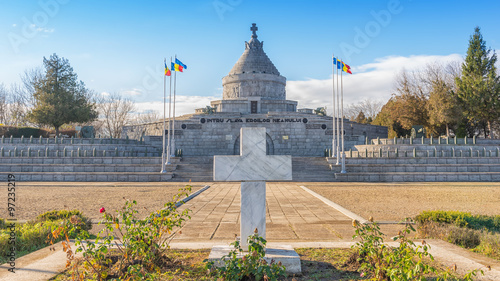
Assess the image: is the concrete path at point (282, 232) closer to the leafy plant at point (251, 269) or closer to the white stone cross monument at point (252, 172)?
the white stone cross monument at point (252, 172)

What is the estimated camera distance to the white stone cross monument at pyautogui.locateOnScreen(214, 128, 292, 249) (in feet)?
13.7

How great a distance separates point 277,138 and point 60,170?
18.9 meters

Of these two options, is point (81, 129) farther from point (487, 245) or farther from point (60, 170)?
point (487, 245)

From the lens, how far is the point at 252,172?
4.20 metres

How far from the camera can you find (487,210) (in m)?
9.45

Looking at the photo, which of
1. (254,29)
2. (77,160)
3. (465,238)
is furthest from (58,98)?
(465,238)

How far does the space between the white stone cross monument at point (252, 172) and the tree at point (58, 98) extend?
1416 inches

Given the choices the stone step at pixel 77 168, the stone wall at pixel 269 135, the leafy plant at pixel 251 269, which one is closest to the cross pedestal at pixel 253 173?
the leafy plant at pixel 251 269

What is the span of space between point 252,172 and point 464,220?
4602 mm

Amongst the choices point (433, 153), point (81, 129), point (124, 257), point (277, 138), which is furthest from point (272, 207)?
point (81, 129)

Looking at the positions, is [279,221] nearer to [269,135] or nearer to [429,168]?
[429,168]

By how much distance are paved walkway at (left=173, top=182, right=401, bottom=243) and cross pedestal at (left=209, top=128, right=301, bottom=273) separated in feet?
5.97

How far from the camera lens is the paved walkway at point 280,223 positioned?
20.7 feet

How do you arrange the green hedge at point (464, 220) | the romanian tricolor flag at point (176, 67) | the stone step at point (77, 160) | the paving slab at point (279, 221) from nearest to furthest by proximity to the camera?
1. the green hedge at point (464, 220)
2. the paving slab at point (279, 221)
3. the romanian tricolor flag at point (176, 67)
4. the stone step at point (77, 160)
